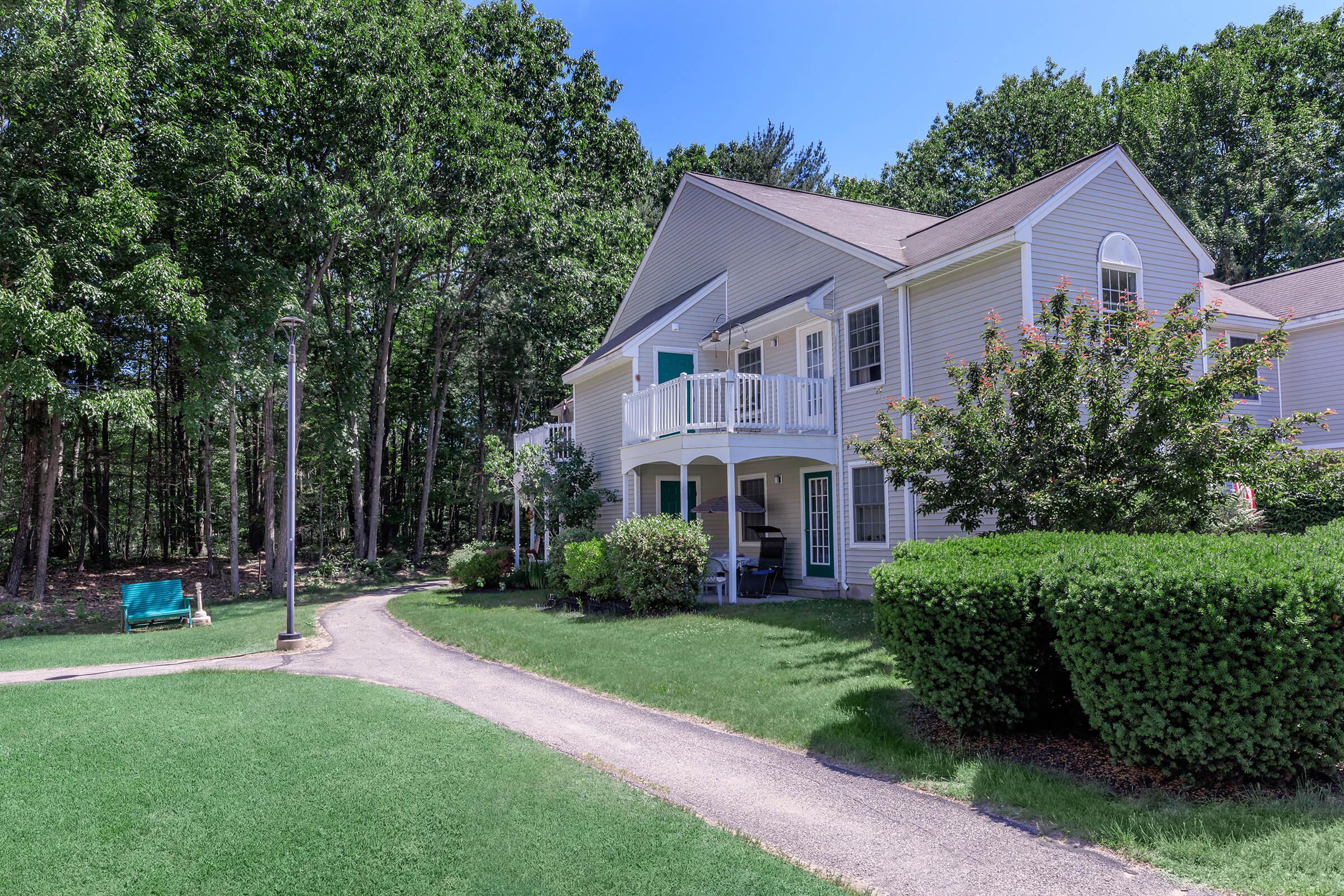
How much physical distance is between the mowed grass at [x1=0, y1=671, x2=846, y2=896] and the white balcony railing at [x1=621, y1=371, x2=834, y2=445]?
819cm

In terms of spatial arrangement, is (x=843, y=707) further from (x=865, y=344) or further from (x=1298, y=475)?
(x=865, y=344)

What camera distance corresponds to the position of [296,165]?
1980 cm

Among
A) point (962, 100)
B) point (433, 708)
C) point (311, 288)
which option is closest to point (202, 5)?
point (311, 288)

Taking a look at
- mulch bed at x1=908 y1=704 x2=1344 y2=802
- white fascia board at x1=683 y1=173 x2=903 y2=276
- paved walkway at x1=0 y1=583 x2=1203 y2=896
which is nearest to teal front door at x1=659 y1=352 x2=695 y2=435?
white fascia board at x1=683 y1=173 x2=903 y2=276

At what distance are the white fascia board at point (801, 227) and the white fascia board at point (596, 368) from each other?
4317mm

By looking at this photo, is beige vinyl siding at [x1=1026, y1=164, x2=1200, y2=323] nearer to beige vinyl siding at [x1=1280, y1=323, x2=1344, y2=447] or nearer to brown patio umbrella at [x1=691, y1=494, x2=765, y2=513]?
beige vinyl siding at [x1=1280, y1=323, x2=1344, y2=447]

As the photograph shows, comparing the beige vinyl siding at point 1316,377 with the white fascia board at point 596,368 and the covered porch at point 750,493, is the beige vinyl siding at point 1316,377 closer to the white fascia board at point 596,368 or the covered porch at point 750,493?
the covered porch at point 750,493

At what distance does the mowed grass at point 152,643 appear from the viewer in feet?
36.4

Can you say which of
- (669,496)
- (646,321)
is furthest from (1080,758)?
(646,321)

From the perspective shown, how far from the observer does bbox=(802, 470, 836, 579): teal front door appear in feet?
49.4

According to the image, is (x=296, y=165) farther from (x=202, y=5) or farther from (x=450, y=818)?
(x=450, y=818)

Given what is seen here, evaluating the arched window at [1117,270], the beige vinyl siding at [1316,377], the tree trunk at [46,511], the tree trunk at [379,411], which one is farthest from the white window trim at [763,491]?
the tree trunk at [46,511]

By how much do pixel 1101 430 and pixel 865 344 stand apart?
6553mm

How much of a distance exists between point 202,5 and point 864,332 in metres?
16.5
